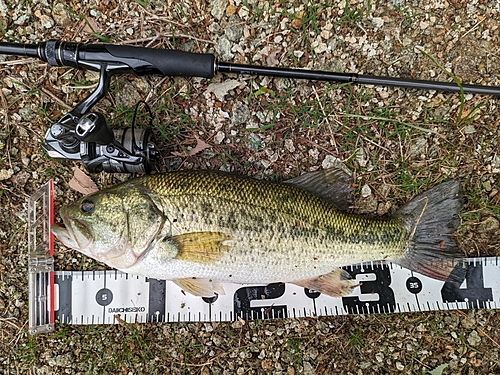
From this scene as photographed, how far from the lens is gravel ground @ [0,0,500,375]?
3.37 m

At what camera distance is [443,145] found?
11.1ft

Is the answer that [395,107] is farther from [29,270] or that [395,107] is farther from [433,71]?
[29,270]

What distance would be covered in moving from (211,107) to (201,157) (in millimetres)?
444

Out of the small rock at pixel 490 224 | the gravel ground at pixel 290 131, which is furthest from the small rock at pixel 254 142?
the small rock at pixel 490 224

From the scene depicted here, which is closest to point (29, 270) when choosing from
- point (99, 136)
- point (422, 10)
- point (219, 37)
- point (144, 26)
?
point (99, 136)

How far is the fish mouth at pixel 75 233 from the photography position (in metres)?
2.75

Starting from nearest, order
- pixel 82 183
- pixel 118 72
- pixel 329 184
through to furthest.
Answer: pixel 118 72
pixel 329 184
pixel 82 183

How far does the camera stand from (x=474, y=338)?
338cm

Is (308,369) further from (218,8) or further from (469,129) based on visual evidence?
(218,8)

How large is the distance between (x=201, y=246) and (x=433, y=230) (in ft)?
6.18

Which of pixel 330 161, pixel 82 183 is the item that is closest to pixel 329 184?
pixel 330 161

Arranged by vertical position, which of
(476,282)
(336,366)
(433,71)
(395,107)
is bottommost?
(336,366)

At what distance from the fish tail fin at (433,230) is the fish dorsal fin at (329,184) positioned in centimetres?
47

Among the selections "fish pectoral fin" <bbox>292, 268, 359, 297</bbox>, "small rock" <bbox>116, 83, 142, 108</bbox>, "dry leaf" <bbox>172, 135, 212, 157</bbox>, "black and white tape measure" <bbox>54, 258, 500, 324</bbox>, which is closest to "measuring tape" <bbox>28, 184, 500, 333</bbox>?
"black and white tape measure" <bbox>54, 258, 500, 324</bbox>
